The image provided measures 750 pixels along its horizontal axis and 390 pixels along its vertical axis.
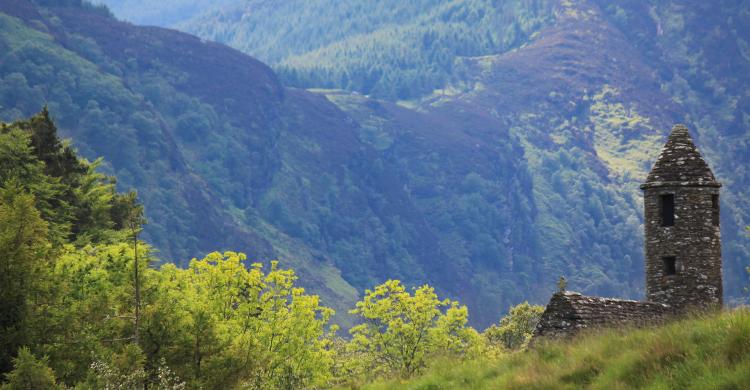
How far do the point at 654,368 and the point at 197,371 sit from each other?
1909 cm

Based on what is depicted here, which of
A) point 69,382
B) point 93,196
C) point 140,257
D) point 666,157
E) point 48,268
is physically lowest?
point 69,382

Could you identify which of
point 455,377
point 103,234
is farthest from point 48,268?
point 103,234

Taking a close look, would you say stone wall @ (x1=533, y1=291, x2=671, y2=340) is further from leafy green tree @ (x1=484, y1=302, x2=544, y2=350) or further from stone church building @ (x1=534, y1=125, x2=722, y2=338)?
leafy green tree @ (x1=484, y1=302, x2=544, y2=350)

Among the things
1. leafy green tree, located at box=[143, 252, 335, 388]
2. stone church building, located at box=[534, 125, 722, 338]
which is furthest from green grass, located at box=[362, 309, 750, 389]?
leafy green tree, located at box=[143, 252, 335, 388]

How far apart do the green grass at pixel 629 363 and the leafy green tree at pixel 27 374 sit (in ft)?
32.9

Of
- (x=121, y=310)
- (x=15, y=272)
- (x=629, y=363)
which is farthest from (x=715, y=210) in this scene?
(x=15, y=272)

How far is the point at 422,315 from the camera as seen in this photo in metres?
71.8

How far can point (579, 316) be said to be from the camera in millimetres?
31781

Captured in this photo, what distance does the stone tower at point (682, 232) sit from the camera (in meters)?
36.9

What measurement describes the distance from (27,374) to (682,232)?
945 inches

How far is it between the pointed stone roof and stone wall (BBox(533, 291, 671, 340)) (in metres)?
7.21

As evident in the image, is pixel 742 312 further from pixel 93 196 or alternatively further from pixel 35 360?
pixel 93 196

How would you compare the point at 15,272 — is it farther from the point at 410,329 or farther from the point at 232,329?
the point at 410,329

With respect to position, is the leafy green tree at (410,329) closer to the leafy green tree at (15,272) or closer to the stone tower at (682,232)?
the stone tower at (682,232)
